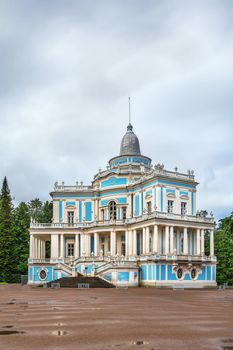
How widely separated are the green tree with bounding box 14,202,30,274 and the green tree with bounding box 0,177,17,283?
4.35 ft

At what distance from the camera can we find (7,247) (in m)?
60.6

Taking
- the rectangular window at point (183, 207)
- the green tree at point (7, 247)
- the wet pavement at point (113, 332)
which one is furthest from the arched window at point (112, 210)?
the wet pavement at point (113, 332)

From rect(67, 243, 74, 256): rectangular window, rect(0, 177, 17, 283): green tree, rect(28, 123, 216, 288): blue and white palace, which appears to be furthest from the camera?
rect(0, 177, 17, 283): green tree

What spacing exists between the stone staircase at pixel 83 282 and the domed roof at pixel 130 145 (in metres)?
20.3

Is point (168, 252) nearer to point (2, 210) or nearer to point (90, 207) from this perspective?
point (90, 207)

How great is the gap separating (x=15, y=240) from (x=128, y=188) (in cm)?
2068

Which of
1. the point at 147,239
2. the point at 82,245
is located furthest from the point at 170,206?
the point at 82,245

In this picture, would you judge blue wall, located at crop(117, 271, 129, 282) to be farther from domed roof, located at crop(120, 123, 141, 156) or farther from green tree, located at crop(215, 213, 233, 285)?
domed roof, located at crop(120, 123, 141, 156)

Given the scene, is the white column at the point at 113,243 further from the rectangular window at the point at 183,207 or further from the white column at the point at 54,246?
the rectangular window at the point at 183,207

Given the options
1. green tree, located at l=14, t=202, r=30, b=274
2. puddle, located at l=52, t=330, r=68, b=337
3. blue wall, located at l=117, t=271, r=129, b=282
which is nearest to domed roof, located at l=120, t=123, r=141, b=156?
green tree, located at l=14, t=202, r=30, b=274

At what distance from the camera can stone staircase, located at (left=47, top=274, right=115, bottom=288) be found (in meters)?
41.4

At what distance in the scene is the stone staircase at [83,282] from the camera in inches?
1629

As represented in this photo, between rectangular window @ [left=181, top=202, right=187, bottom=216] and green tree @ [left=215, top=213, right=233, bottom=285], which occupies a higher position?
rectangular window @ [left=181, top=202, right=187, bottom=216]

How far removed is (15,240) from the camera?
2500 inches
